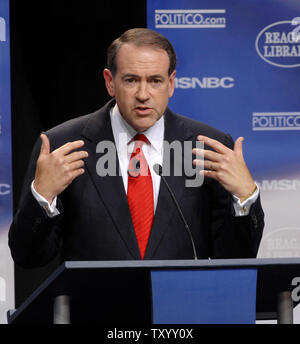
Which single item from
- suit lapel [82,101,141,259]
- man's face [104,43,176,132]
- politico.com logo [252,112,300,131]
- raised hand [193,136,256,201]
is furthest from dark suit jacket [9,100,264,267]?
politico.com logo [252,112,300,131]

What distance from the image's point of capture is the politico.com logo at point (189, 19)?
4.59 metres

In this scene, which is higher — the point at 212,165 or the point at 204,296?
the point at 212,165

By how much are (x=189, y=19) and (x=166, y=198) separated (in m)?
2.09

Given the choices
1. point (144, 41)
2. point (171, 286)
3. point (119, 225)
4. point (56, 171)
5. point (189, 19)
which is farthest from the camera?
point (189, 19)

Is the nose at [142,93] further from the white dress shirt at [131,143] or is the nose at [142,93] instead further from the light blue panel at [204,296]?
the light blue panel at [204,296]

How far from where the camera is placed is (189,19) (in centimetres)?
461

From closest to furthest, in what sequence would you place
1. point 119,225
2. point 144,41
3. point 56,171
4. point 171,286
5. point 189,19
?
point 171,286 → point 56,171 → point 119,225 → point 144,41 → point 189,19

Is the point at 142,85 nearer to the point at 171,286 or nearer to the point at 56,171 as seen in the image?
the point at 56,171

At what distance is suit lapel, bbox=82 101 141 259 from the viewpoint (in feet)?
9.21

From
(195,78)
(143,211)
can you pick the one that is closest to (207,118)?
(195,78)

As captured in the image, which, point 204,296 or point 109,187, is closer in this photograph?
point 204,296

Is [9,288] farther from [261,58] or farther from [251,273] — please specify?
[251,273]

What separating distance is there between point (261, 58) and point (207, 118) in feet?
1.76

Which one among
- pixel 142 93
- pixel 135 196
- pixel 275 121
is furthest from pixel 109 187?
pixel 275 121
